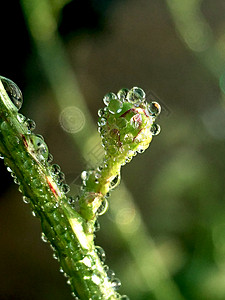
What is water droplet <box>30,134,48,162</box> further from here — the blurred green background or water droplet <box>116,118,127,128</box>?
the blurred green background

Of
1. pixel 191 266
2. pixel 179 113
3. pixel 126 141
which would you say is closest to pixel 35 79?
pixel 179 113

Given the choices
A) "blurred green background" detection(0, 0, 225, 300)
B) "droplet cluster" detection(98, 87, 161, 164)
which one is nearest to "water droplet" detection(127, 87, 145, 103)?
"droplet cluster" detection(98, 87, 161, 164)

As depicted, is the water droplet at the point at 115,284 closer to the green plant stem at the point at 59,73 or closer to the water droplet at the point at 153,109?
the water droplet at the point at 153,109

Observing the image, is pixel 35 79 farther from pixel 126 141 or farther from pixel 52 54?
pixel 126 141

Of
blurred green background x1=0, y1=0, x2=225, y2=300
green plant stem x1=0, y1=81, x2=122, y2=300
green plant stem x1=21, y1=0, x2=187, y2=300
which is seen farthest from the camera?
blurred green background x1=0, y1=0, x2=225, y2=300

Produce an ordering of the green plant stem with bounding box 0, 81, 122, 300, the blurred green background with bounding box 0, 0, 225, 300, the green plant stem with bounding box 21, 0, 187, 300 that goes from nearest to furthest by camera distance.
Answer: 1. the green plant stem with bounding box 0, 81, 122, 300
2. the green plant stem with bounding box 21, 0, 187, 300
3. the blurred green background with bounding box 0, 0, 225, 300

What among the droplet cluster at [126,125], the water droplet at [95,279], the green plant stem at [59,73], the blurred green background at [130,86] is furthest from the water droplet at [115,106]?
the blurred green background at [130,86]
